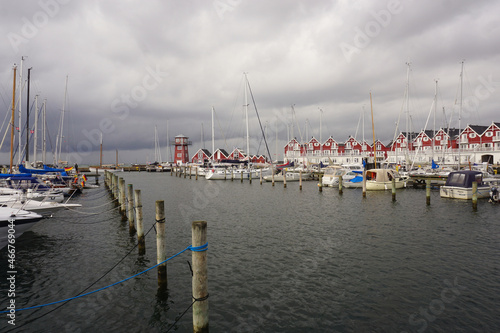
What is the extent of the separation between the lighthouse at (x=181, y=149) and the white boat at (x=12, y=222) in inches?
4343

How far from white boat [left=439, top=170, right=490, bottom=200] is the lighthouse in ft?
345

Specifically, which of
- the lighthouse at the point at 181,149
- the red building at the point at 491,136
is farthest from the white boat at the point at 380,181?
the lighthouse at the point at 181,149

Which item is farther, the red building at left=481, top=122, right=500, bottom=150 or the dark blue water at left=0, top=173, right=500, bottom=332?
the red building at left=481, top=122, right=500, bottom=150

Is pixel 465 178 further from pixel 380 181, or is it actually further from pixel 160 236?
pixel 160 236

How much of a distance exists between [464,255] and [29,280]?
17818 mm

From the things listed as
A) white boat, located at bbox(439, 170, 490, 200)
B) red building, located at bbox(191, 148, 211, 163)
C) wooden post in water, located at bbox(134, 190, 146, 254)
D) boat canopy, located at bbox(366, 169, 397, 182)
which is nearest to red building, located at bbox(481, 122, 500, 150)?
boat canopy, located at bbox(366, 169, 397, 182)

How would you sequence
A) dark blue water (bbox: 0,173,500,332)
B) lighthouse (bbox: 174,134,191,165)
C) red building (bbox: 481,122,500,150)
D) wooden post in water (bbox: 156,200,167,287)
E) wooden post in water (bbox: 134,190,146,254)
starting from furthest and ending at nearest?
lighthouse (bbox: 174,134,191,165) < red building (bbox: 481,122,500,150) < wooden post in water (bbox: 134,190,146,254) < wooden post in water (bbox: 156,200,167,287) < dark blue water (bbox: 0,173,500,332)

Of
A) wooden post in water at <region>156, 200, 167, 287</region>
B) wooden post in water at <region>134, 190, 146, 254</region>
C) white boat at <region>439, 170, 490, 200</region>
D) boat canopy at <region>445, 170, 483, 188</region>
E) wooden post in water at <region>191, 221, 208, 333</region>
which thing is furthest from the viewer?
boat canopy at <region>445, 170, 483, 188</region>

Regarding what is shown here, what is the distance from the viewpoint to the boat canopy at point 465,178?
28.1 m

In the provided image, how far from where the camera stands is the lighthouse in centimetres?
12300

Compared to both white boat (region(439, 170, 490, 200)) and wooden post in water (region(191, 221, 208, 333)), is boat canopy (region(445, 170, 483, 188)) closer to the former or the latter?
white boat (region(439, 170, 490, 200))

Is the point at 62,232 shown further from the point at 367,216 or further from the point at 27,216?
the point at 367,216

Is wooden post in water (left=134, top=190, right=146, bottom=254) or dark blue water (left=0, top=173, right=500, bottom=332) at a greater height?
wooden post in water (left=134, top=190, right=146, bottom=254)

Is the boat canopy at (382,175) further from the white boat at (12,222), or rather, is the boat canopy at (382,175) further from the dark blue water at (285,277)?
the white boat at (12,222)
